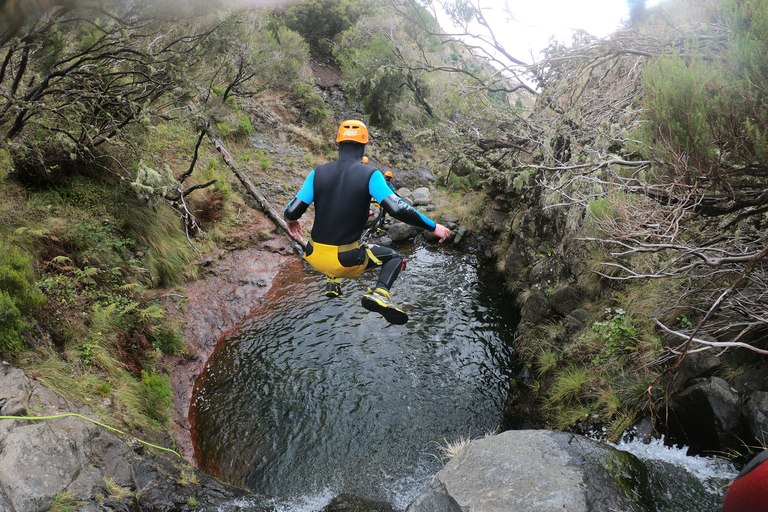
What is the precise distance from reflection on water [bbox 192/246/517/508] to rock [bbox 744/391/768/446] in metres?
3.02

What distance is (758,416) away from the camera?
3.36 metres

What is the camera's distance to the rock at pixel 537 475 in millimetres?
3318

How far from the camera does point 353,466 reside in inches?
201

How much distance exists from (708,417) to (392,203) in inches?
148

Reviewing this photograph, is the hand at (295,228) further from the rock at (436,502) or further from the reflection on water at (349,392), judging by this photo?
the rock at (436,502)

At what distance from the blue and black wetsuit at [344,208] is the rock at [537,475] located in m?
2.47

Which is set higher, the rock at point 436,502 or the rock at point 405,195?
the rock at point 405,195

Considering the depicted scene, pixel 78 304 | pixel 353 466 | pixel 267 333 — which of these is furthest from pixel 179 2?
pixel 267 333

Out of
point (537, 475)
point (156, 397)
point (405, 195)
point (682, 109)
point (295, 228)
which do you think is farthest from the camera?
point (405, 195)

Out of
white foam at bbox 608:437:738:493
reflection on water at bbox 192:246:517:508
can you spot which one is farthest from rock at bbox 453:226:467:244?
white foam at bbox 608:437:738:493

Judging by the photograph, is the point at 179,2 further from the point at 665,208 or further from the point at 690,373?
the point at 690,373

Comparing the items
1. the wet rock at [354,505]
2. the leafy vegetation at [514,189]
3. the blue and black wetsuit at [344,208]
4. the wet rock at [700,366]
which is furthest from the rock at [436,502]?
the wet rock at [700,366]

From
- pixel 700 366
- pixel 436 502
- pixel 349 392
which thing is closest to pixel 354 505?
pixel 436 502

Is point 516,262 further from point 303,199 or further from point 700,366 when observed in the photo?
point 303,199
